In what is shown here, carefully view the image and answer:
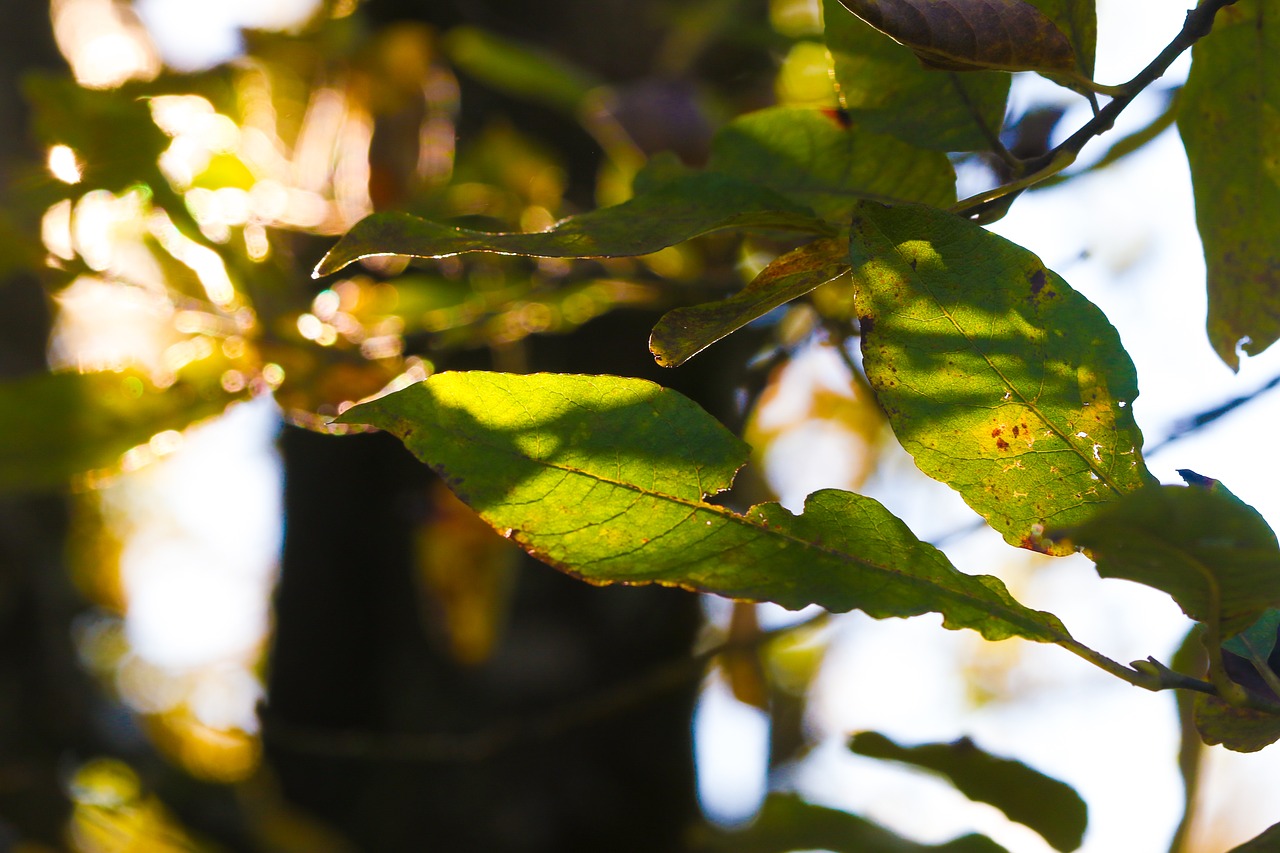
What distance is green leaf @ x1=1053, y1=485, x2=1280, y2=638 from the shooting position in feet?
0.82

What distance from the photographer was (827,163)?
45 cm

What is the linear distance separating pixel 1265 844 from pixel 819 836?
0.99 ft

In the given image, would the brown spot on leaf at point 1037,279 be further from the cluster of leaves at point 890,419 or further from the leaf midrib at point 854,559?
the leaf midrib at point 854,559

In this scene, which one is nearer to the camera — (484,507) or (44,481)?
(484,507)

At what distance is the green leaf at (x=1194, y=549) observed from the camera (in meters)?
0.25

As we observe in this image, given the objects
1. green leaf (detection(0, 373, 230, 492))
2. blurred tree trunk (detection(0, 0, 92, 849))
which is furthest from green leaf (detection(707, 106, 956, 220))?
blurred tree trunk (detection(0, 0, 92, 849))

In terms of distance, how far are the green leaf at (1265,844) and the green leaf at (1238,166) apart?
0.19 m

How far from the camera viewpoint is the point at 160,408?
743 mm

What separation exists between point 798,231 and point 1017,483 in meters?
0.12

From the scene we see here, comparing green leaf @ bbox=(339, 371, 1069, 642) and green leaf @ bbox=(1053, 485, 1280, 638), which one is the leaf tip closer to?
green leaf @ bbox=(339, 371, 1069, 642)

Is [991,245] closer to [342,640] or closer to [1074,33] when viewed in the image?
[1074,33]

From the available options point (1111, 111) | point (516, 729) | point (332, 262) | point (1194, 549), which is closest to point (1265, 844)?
point (1194, 549)

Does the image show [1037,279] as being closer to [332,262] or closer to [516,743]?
[332,262]

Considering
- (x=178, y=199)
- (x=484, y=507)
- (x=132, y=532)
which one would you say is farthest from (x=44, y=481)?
(x=132, y=532)
